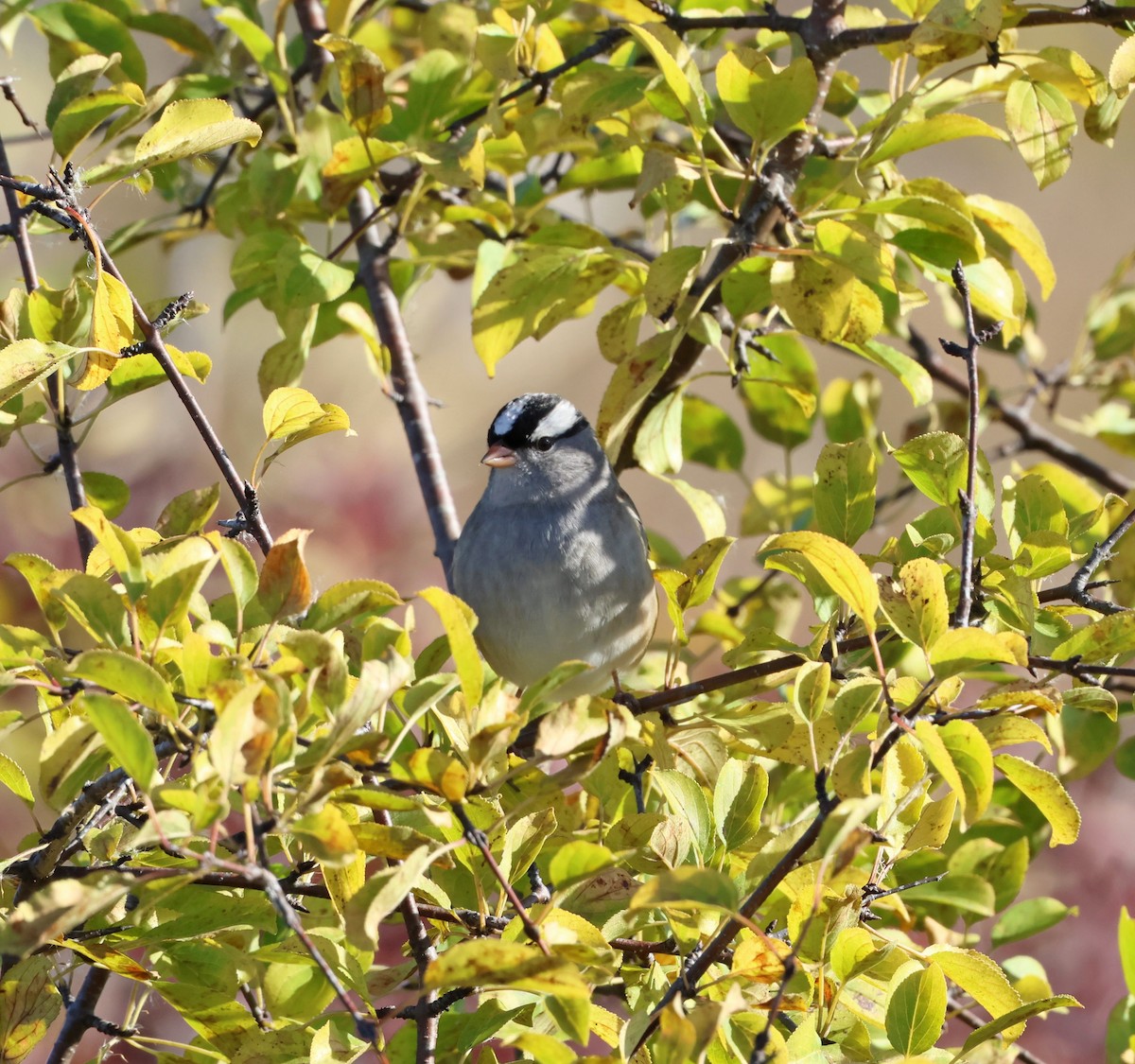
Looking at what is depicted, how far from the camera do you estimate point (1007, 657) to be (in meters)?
0.93

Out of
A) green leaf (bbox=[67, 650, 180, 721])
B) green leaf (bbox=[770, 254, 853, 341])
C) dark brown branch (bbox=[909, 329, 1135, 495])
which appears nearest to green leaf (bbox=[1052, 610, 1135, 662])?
green leaf (bbox=[770, 254, 853, 341])

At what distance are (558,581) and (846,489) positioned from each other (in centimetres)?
84

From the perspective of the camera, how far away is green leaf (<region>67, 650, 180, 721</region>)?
2.72 ft

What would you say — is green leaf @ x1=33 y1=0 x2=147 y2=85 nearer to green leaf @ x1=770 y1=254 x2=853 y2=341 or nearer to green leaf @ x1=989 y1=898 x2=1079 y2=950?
green leaf @ x1=770 y1=254 x2=853 y2=341

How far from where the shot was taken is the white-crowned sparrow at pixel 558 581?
6.70 feet

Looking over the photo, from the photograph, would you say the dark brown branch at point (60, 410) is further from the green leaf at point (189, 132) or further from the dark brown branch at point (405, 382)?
the dark brown branch at point (405, 382)

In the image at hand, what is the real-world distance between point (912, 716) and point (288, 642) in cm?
51

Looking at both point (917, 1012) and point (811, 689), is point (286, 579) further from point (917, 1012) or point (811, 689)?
point (917, 1012)

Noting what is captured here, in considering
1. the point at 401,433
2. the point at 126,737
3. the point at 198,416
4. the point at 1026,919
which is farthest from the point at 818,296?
the point at 401,433

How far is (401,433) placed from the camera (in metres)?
3.80

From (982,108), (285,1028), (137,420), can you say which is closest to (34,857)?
(285,1028)

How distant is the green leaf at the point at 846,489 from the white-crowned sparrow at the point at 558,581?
79 cm

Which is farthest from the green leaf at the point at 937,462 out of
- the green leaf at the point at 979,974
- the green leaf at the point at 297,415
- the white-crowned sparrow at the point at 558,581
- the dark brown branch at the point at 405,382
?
the dark brown branch at the point at 405,382

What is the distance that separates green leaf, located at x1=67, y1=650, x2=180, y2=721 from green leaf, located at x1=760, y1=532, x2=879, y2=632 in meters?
0.50
